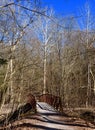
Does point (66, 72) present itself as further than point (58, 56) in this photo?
No

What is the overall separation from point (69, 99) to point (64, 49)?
17.0 m

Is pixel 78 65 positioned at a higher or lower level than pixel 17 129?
higher

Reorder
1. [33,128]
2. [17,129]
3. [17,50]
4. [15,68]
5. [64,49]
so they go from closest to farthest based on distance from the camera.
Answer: [15,68] → [17,50] → [17,129] → [33,128] → [64,49]

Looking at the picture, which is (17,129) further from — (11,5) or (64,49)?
(64,49)

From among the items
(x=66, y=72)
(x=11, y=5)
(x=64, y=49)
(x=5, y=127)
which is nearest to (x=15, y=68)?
(x=11, y=5)

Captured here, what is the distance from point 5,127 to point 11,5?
6102 mm

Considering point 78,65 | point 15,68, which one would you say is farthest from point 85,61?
point 15,68

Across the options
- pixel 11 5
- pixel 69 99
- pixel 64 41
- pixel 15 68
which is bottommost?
pixel 69 99

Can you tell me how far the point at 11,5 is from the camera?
322 inches

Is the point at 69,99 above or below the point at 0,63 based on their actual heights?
below

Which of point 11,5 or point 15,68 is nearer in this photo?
point 11,5

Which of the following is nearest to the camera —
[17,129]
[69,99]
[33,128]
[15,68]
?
[15,68]

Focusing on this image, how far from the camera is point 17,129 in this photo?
13.5m

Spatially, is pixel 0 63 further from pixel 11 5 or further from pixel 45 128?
pixel 11 5
